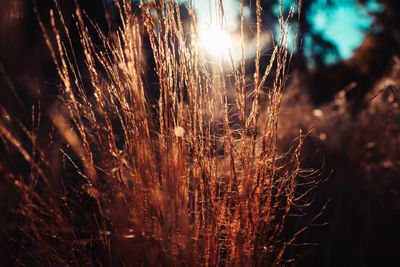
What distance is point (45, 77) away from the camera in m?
2.04

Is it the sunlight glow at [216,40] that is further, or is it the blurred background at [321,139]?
the blurred background at [321,139]

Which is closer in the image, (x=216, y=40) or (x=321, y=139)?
(x=216, y=40)

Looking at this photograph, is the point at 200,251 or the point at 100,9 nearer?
the point at 200,251

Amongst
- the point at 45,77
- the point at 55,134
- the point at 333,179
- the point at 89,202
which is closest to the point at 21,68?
the point at 45,77

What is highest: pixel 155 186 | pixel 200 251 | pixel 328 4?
pixel 328 4

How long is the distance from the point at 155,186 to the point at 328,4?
11.5 m

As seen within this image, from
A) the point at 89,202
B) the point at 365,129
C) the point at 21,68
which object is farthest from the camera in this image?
the point at 365,129

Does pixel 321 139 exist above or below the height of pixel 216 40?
above

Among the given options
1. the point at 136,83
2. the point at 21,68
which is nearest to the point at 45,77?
the point at 21,68

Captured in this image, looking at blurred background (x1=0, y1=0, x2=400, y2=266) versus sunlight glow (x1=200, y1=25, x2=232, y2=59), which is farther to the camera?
blurred background (x1=0, y1=0, x2=400, y2=266)

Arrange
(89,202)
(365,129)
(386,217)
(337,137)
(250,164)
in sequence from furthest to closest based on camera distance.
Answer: (337,137) → (365,129) → (386,217) → (89,202) → (250,164)

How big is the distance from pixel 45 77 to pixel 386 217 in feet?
9.96

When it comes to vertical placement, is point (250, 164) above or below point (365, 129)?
below

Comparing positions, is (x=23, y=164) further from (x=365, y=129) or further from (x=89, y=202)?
(x=365, y=129)
